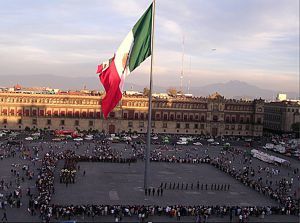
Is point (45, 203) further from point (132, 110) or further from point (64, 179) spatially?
point (132, 110)

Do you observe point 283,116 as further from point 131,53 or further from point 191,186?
point 131,53

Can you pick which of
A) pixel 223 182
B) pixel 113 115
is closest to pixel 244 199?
pixel 223 182

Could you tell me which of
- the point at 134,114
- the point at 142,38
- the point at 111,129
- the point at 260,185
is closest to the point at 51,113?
the point at 111,129

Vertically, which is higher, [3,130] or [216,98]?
[216,98]

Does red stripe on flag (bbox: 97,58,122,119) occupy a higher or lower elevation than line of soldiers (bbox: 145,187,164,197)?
higher

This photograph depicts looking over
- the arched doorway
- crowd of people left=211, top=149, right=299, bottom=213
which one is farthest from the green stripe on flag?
the arched doorway

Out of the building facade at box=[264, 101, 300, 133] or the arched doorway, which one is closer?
the arched doorway

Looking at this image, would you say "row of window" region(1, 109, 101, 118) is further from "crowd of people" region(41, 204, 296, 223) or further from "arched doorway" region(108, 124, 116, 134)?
"crowd of people" region(41, 204, 296, 223)

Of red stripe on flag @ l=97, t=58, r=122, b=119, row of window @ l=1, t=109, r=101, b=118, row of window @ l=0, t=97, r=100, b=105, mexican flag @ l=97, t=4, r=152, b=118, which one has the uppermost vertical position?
mexican flag @ l=97, t=4, r=152, b=118

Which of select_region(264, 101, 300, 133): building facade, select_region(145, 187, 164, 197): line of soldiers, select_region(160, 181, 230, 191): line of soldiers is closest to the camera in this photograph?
select_region(145, 187, 164, 197): line of soldiers
